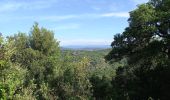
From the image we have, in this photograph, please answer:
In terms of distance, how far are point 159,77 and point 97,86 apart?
10.7 m

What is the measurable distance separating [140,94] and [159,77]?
2.72 meters

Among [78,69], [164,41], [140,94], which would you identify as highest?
[164,41]

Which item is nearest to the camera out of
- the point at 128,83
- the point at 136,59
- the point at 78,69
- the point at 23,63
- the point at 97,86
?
the point at 78,69

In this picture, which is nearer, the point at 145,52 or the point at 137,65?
the point at 145,52

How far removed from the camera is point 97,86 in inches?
1996

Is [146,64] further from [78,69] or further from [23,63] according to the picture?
[23,63]

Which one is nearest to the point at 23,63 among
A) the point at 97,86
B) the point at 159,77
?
the point at 97,86

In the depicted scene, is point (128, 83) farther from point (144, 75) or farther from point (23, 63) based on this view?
point (23, 63)

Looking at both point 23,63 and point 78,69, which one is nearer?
point 78,69

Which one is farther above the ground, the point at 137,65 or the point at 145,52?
the point at 145,52

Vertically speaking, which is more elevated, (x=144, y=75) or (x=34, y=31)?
(x=34, y=31)

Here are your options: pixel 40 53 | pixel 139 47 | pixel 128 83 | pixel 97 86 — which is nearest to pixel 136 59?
pixel 139 47

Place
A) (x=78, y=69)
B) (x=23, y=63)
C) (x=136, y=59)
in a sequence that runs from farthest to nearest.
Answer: (x=23, y=63) < (x=136, y=59) < (x=78, y=69)

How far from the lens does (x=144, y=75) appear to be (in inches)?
1722
